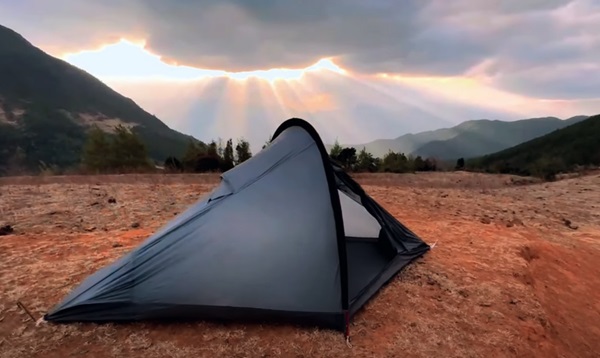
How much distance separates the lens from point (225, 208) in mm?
5238

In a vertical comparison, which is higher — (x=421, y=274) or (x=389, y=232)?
(x=389, y=232)

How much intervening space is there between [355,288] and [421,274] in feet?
4.51

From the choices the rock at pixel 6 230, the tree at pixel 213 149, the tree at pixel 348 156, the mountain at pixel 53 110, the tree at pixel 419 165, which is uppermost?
the mountain at pixel 53 110

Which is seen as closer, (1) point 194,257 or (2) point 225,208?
(1) point 194,257

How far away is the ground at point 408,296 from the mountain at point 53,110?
65.0 m

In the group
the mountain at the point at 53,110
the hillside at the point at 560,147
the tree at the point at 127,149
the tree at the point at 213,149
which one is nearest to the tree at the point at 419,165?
the tree at the point at 213,149

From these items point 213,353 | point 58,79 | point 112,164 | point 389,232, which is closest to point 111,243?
point 213,353

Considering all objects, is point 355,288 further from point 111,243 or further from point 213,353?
point 111,243

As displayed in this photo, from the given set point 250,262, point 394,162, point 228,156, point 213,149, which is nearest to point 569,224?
point 250,262

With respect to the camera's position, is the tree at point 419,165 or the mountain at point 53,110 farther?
the mountain at point 53,110

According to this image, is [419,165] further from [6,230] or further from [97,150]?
[6,230]

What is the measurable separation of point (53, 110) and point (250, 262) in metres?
123

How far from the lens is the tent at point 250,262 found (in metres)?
4.75

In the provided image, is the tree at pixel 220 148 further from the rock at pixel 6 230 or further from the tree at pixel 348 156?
the rock at pixel 6 230
